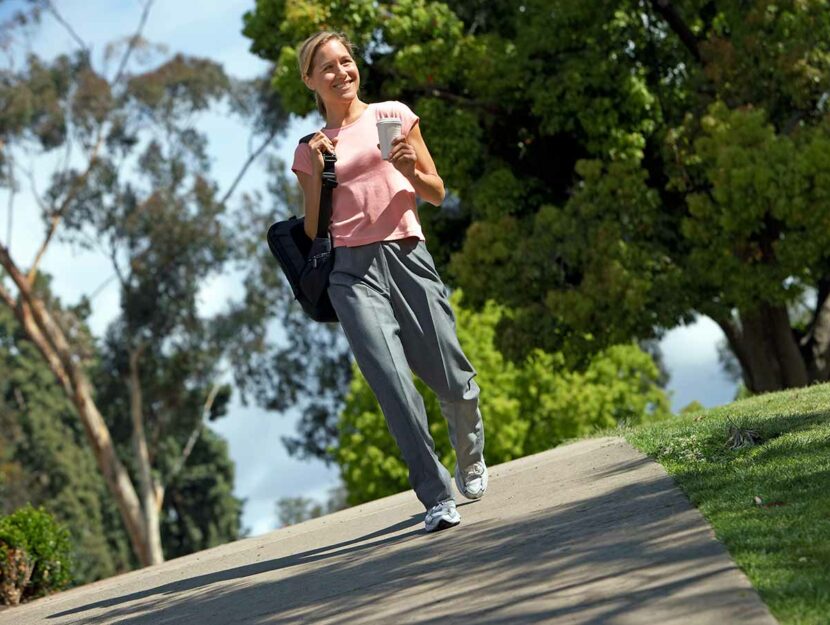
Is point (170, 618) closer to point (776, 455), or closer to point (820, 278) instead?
point (776, 455)

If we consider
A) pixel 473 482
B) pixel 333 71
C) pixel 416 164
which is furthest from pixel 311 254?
pixel 473 482

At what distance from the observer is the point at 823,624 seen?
323 centimetres

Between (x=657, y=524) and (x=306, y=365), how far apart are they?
37369 millimetres

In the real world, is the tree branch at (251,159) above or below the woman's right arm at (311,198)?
above

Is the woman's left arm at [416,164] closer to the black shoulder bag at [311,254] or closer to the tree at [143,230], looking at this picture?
the black shoulder bag at [311,254]

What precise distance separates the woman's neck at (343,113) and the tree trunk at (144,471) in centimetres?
2585

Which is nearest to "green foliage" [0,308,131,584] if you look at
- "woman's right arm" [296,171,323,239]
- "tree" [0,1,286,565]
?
"tree" [0,1,286,565]

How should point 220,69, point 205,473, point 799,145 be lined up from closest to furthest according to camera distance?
point 799,145 < point 220,69 < point 205,473

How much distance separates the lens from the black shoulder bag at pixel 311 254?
604cm

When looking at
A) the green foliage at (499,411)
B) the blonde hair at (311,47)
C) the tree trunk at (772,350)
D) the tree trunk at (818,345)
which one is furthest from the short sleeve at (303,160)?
the green foliage at (499,411)

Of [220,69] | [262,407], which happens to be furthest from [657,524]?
[262,407]

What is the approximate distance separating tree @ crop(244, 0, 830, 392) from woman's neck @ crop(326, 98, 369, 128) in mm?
11651

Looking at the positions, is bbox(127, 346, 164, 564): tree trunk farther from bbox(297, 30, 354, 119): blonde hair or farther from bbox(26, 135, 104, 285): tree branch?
bbox(297, 30, 354, 119): blonde hair

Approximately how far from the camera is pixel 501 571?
4535 millimetres
